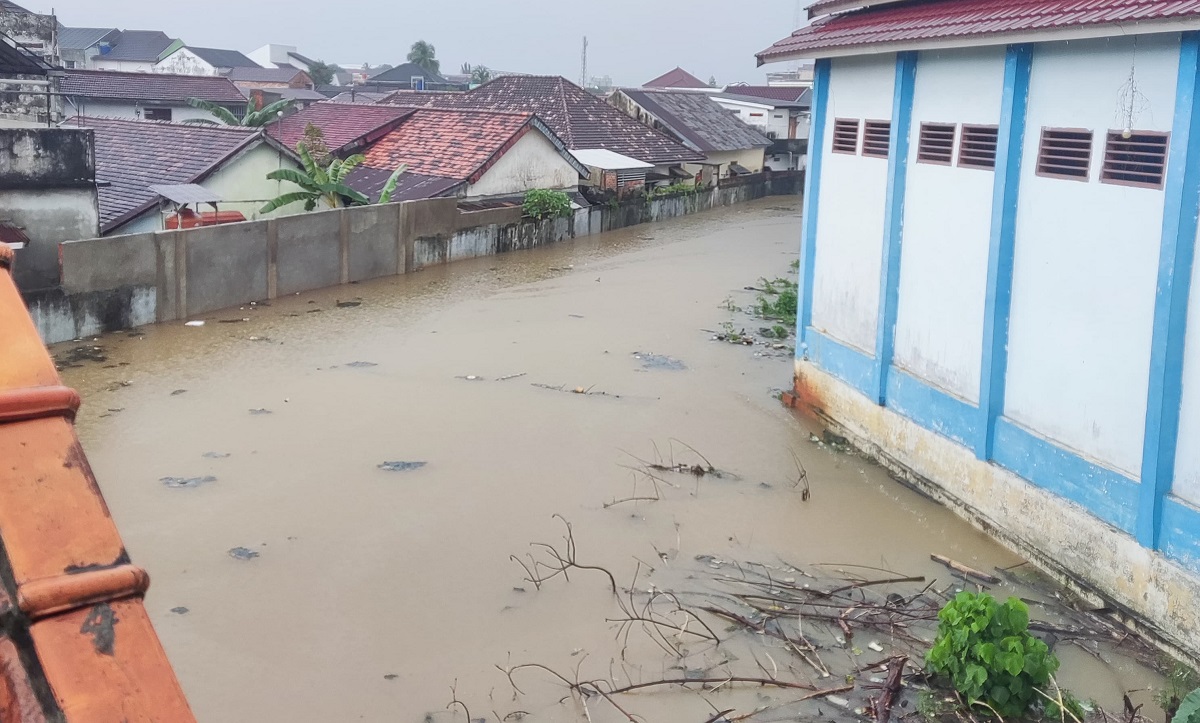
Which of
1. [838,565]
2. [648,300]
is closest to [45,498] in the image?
[838,565]

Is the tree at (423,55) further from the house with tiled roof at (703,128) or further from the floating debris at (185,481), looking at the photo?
the floating debris at (185,481)

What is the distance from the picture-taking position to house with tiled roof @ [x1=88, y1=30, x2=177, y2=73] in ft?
204

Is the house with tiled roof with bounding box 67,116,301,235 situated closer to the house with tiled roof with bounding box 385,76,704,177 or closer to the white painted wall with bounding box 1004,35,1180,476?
the house with tiled roof with bounding box 385,76,704,177

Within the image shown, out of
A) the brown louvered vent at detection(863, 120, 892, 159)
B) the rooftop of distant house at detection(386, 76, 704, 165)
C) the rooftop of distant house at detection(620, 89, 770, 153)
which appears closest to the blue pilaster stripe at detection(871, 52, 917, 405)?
the brown louvered vent at detection(863, 120, 892, 159)

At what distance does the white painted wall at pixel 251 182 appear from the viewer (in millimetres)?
19281

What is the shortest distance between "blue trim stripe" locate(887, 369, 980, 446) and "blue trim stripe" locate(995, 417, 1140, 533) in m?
0.40

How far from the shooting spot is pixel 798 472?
10773 mm

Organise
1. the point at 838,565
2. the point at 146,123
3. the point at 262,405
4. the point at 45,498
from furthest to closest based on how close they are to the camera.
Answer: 1. the point at 146,123
2. the point at 262,405
3. the point at 838,565
4. the point at 45,498

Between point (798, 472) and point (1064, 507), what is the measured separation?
304 cm

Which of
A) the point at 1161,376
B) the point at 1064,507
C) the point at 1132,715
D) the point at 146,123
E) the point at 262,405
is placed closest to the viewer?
the point at 1132,715

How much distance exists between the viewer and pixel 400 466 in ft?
34.5

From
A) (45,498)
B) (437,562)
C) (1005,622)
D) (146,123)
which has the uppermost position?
(146,123)

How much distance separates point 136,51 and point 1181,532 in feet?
221

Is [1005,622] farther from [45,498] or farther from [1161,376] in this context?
[45,498]
